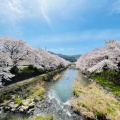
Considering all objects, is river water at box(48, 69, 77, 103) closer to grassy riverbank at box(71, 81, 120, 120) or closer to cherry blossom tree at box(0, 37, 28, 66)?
grassy riverbank at box(71, 81, 120, 120)

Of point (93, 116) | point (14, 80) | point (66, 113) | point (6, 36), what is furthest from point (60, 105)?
point (6, 36)

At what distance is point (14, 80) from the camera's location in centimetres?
3634

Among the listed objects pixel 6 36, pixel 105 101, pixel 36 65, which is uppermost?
pixel 6 36

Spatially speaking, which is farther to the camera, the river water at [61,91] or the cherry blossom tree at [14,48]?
the cherry blossom tree at [14,48]

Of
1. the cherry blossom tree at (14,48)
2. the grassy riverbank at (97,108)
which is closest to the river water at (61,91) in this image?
the grassy riverbank at (97,108)

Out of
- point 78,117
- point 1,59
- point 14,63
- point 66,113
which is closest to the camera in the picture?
point 78,117

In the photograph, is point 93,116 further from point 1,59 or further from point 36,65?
point 36,65

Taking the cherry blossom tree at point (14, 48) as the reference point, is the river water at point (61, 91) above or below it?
below

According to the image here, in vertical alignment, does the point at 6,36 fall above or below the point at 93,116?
above

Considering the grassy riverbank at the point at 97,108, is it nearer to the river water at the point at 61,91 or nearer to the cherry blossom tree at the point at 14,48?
the river water at the point at 61,91

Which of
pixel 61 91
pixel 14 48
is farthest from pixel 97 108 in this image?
pixel 14 48

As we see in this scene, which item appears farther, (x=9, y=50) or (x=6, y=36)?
(x=6, y=36)

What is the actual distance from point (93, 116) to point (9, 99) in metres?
12.3

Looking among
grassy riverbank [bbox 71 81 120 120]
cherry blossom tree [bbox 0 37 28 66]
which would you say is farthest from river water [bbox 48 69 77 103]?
cherry blossom tree [bbox 0 37 28 66]
